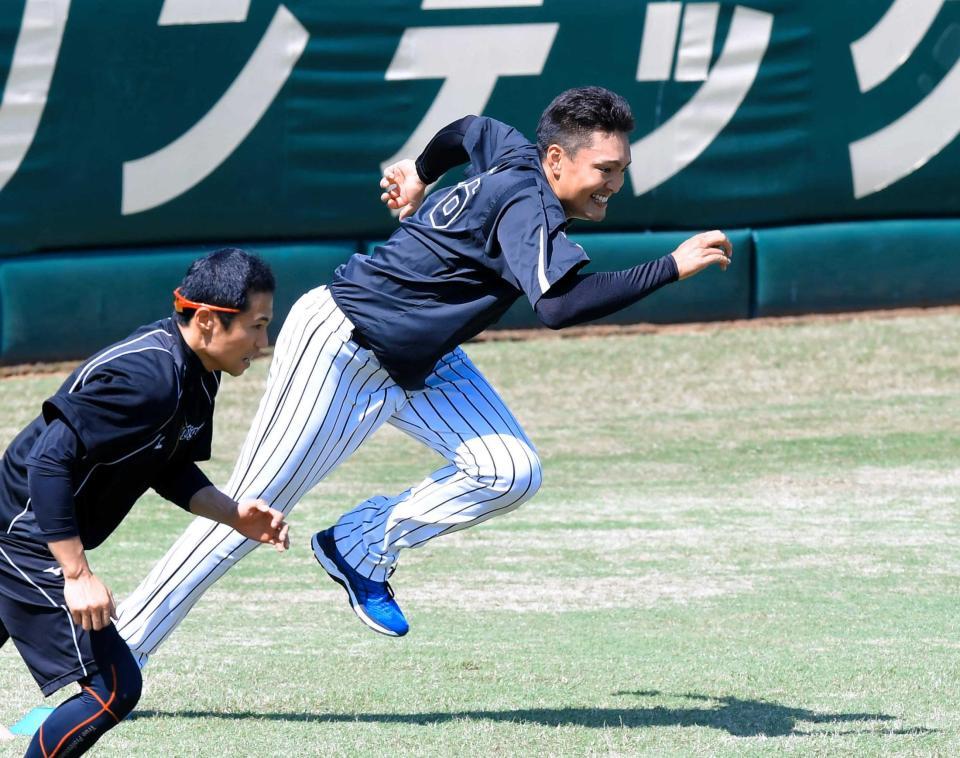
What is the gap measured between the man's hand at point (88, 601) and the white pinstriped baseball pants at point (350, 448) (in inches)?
42.4

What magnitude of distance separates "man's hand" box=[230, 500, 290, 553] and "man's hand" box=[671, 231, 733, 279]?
4.19 feet

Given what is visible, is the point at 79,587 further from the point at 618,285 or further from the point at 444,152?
the point at 444,152

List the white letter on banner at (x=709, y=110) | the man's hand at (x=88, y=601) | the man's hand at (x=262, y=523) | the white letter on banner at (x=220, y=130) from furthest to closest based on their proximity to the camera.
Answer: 1. the white letter on banner at (x=709, y=110)
2. the white letter on banner at (x=220, y=130)
3. the man's hand at (x=262, y=523)
4. the man's hand at (x=88, y=601)

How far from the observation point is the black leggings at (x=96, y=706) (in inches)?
136

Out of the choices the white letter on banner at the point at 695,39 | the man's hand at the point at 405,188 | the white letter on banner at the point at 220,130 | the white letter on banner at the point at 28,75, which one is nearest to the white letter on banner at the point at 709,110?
the white letter on banner at the point at 695,39

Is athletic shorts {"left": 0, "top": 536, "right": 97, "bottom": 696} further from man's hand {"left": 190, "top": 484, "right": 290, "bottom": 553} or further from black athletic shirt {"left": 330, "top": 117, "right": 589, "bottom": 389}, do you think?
black athletic shirt {"left": 330, "top": 117, "right": 589, "bottom": 389}

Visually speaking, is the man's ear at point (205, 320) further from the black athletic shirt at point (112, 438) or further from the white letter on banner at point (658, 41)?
the white letter on banner at point (658, 41)

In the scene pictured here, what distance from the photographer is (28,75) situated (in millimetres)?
10297

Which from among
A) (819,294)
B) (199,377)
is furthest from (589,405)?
(199,377)

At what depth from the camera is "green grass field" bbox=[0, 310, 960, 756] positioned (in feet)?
14.5

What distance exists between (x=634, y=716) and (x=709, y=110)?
7788 millimetres

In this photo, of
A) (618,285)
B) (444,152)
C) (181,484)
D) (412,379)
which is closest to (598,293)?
(618,285)

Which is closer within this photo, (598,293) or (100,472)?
(100,472)

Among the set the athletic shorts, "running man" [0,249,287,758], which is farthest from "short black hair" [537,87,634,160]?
the athletic shorts
